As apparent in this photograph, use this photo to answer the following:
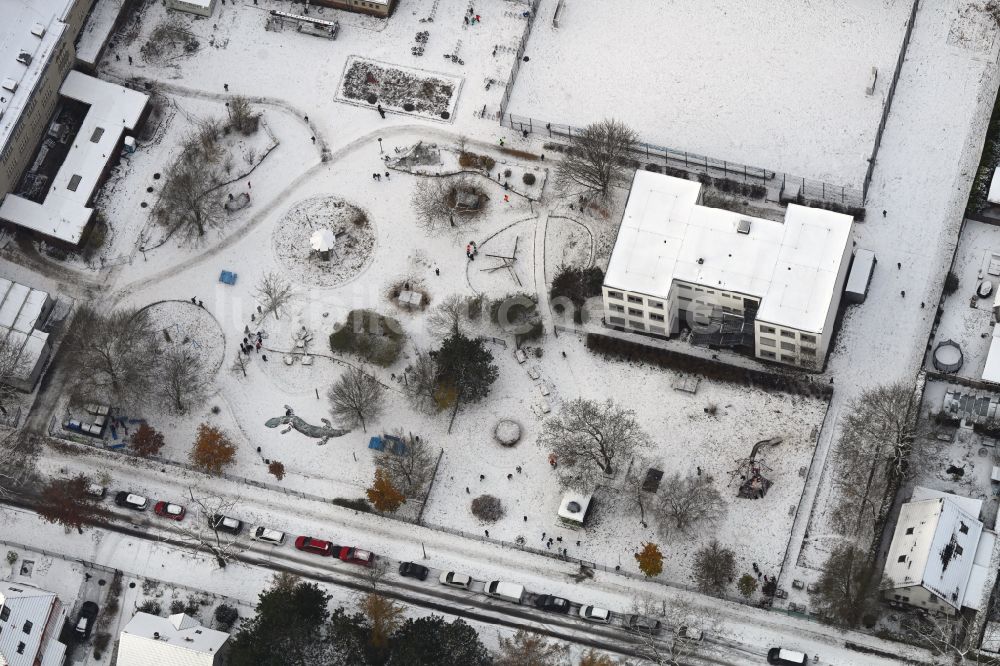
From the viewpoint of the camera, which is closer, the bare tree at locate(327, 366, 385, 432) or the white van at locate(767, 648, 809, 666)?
the white van at locate(767, 648, 809, 666)

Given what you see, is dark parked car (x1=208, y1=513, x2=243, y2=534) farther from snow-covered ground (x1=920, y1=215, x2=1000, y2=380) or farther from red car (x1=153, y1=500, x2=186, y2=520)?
snow-covered ground (x1=920, y1=215, x2=1000, y2=380)

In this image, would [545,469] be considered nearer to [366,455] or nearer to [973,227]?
[366,455]

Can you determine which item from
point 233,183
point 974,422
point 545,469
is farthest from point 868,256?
point 233,183

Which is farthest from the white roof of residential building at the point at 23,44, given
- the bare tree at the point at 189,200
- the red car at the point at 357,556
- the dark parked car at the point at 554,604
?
the dark parked car at the point at 554,604

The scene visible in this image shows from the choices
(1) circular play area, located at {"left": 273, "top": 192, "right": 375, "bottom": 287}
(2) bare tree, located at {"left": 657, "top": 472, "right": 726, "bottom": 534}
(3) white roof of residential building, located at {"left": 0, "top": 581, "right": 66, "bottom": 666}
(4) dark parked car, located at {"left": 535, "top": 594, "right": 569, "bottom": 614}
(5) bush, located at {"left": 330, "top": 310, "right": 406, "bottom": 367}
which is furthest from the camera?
(1) circular play area, located at {"left": 273, "top": 192, "right": 375, "bottom": 287}

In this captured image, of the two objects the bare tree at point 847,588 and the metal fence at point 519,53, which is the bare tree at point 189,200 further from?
the bare tree at point 847,588

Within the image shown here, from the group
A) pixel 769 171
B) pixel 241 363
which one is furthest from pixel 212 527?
pixel 769 171

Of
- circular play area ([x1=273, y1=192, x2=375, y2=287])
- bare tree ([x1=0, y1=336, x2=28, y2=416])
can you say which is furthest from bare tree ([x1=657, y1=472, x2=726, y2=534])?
bare tree ([x1=0, y1=336, x2=28, y2=416])
